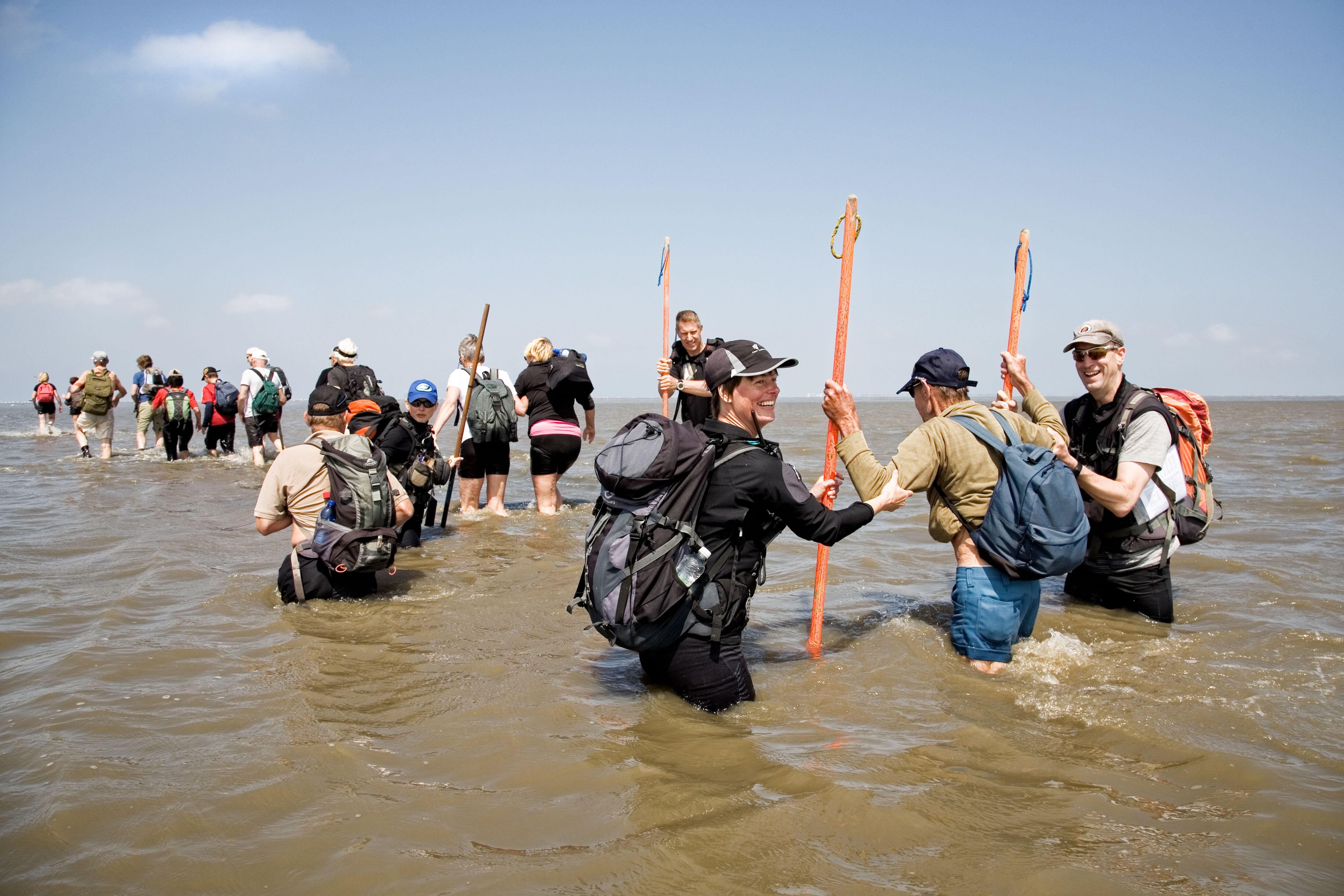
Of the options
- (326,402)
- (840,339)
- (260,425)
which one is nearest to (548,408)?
(326,402)

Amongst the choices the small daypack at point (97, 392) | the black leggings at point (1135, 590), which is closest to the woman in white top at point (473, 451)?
the black leggings at point (1135, 590)

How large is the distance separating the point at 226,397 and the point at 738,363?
17237mm

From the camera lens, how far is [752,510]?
407cm

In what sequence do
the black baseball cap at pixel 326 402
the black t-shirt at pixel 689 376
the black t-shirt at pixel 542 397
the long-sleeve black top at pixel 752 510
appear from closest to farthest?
the long-sleeve black top at pixel 752 510
the black baseball cap at pixel 326 402
the black t-shirt at pixel 689 376
the black t-shirt at pixel 542 397

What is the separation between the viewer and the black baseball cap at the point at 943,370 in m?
4.75

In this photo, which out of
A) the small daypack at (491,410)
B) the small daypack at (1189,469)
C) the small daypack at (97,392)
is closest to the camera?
the small daypack at (1189,469)

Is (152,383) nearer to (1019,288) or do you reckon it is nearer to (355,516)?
(355,516)

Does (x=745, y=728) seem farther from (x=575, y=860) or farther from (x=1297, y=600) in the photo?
(x=1297, y=600)

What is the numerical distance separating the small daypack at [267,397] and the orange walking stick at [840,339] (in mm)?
12909

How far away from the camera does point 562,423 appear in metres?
10.2

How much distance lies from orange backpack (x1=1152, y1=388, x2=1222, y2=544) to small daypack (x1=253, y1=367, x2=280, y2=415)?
14.2 m

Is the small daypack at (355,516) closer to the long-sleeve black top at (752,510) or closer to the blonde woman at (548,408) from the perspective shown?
the long-sleeve black top at (752,510)

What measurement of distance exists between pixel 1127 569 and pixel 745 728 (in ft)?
10.2

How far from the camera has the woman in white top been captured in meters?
9.95
